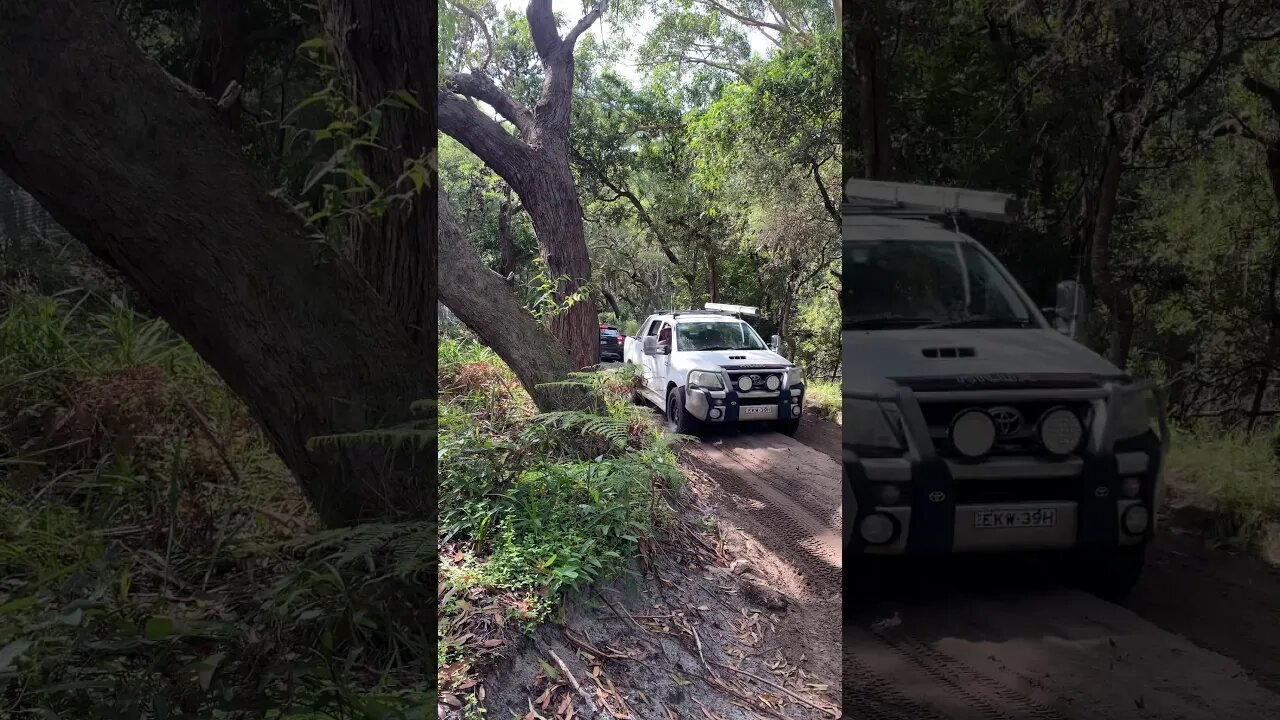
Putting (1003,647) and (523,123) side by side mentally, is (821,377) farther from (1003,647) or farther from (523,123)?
(523,123)

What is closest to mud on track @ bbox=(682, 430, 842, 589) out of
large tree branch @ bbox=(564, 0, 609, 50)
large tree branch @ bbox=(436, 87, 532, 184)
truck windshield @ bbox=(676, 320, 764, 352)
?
truck windshield @ bbox=(676, 320, 764, 352)

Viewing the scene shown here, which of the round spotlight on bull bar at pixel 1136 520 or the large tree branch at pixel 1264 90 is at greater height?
the large tree branch at pixel 1264 90

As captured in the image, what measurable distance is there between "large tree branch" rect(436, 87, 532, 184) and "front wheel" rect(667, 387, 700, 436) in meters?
0.86

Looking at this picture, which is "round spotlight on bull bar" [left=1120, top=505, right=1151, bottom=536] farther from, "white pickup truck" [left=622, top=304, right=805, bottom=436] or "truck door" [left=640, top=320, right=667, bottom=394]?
"truck door" [left=640, top=320, right=667, bottom=394]

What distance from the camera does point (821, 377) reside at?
2320 mm

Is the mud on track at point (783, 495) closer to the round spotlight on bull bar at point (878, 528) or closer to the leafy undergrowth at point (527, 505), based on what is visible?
the leafy undergrowth at point (527, 505)

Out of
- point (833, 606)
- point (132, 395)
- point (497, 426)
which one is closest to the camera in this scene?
point (833, 606)

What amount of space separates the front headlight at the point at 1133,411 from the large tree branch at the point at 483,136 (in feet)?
5.98

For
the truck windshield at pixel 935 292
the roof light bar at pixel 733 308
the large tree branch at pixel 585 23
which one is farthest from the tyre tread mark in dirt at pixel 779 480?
the large tree branch at pixel 585 23

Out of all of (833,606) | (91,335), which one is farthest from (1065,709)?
(91,335)

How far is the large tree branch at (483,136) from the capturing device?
2.74 metres

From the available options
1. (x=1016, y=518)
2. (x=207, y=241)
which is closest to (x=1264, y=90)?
(x=1016, y=518)

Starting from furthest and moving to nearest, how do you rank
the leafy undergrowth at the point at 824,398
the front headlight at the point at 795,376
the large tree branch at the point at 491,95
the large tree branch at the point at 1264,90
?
the large tree branch at the point at 491,95 < the front headlight at the point at 795,376 < the leafy undergrowth at the point at 824,398 < the large tree branch at the point at 1264,90

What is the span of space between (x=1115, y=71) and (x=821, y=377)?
100 centimetres
